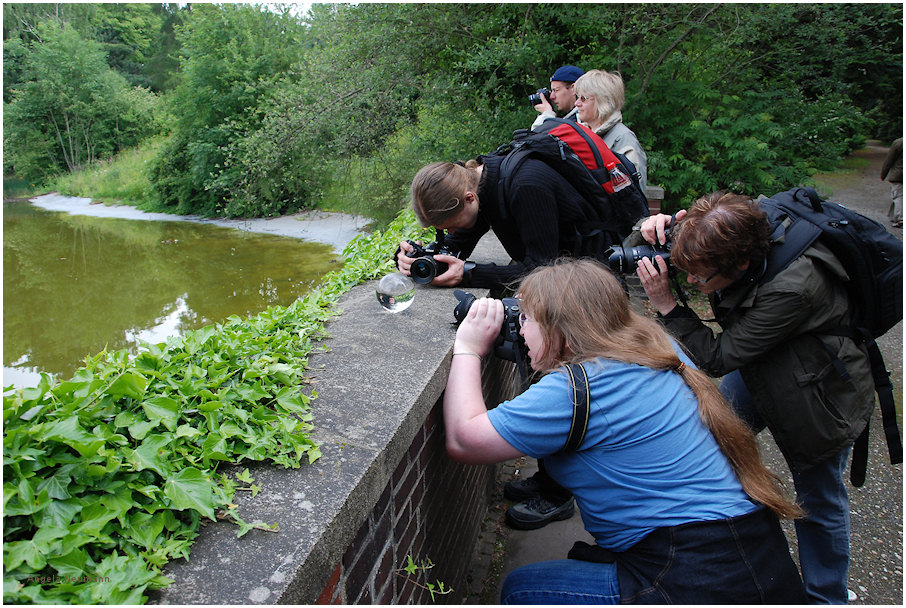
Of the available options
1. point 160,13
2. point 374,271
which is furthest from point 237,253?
point 160,13

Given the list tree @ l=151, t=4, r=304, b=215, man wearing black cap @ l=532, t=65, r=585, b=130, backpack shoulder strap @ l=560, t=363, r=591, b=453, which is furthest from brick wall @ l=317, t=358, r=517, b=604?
tree @ l=151, t=4, r=304, b=215

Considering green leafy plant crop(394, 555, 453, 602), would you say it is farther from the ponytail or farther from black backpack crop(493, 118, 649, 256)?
black backpack crop(493, 118, 649, 256)

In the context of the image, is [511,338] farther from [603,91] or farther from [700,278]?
[603,91]

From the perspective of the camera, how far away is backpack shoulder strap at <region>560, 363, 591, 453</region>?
1.57m

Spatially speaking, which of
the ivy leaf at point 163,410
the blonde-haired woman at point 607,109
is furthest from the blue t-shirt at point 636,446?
the blonde-haired woman at point 607,109

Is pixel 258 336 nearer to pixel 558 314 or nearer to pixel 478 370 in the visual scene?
pixel 478 370

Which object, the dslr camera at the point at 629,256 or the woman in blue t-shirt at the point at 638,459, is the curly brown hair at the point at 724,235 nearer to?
the dslr camera at the point at 629,256

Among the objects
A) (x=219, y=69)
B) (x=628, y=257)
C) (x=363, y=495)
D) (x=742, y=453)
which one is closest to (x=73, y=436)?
(x=363, y=495)

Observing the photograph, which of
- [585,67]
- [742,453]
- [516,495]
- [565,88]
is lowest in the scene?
[516,495]

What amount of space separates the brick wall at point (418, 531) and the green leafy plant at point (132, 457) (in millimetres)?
278

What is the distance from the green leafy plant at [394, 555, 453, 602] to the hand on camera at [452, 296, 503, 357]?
25.6 inches

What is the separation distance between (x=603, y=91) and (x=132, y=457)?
3.46 meters

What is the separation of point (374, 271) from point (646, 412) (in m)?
2.04

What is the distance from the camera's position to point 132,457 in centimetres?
123
